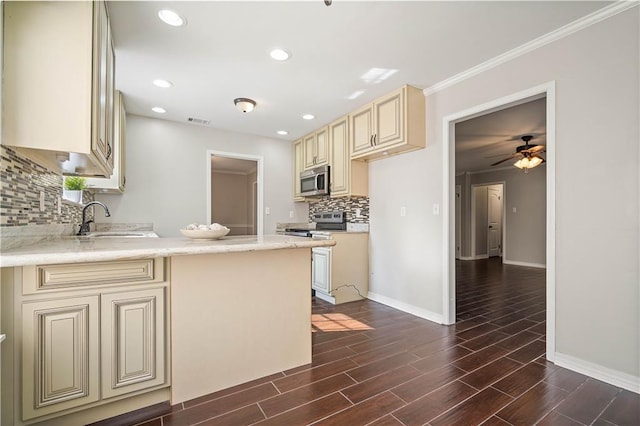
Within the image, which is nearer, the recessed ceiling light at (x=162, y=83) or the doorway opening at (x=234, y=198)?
the recessed ceiling light at (x=162, y=83)

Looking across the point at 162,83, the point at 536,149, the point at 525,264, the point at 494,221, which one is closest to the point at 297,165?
the point at 162,83

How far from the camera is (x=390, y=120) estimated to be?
3172 mm

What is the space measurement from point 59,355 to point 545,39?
356 centimetres

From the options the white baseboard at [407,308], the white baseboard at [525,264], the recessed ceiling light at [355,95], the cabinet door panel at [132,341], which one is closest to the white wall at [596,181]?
the white baseboard at [407,308]

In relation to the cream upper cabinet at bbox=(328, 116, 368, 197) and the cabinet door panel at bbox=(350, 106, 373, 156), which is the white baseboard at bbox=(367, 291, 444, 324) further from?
the cabinet door panel at bbox=(350, 106, 373, 156)

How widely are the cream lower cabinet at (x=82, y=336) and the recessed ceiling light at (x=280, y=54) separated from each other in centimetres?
180

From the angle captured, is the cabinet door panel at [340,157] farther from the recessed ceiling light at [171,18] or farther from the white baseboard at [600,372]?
the white baseboard at [600,372]

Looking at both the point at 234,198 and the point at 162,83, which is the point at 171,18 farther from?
the point at 234,198

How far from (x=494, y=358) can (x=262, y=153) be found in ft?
13.3

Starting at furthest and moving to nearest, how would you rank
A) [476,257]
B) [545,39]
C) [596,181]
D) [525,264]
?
[476,257]
[525,264]
[545,39]
[596,181]

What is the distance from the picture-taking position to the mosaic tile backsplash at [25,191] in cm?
148

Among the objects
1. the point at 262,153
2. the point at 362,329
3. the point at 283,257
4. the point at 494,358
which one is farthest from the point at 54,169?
the point at 494,358

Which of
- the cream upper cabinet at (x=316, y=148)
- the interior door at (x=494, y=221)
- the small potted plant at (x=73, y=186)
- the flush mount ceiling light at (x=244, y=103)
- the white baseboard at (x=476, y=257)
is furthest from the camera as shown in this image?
the interior door at (x=494, y=221)

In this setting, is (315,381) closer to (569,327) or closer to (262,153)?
(569,327)
